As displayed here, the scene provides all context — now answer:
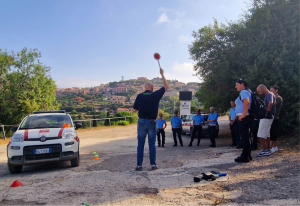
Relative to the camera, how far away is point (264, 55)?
981 centimetres

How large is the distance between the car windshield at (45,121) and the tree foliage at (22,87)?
41.2 feet

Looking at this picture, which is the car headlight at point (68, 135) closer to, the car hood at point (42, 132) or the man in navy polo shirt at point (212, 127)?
the car hood at point (42, 132)

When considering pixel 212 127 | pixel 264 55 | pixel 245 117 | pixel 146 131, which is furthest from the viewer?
pixel 212 127

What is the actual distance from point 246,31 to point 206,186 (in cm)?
986

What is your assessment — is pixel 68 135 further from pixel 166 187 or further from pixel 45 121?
pixel 166 187

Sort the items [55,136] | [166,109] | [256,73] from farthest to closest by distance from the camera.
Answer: [166,109] → [256,73] → [55,136]

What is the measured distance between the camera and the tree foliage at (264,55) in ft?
29.9

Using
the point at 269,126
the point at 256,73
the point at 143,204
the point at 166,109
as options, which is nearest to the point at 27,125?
the point at 143,204

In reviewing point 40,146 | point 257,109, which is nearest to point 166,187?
point 257,109

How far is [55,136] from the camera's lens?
6480 millimetres

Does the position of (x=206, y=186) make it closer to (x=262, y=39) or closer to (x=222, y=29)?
(x=262, y=39)

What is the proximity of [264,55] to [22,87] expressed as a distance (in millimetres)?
17815

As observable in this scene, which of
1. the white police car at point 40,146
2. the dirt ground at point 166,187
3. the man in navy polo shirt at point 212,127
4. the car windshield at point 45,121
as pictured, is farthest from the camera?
the man in navy polo shirt at point 212,127

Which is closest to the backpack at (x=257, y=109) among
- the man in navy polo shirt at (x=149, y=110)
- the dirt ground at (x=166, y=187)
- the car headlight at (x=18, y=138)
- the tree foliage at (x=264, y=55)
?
the dirt ground at (x=166, y=187)
